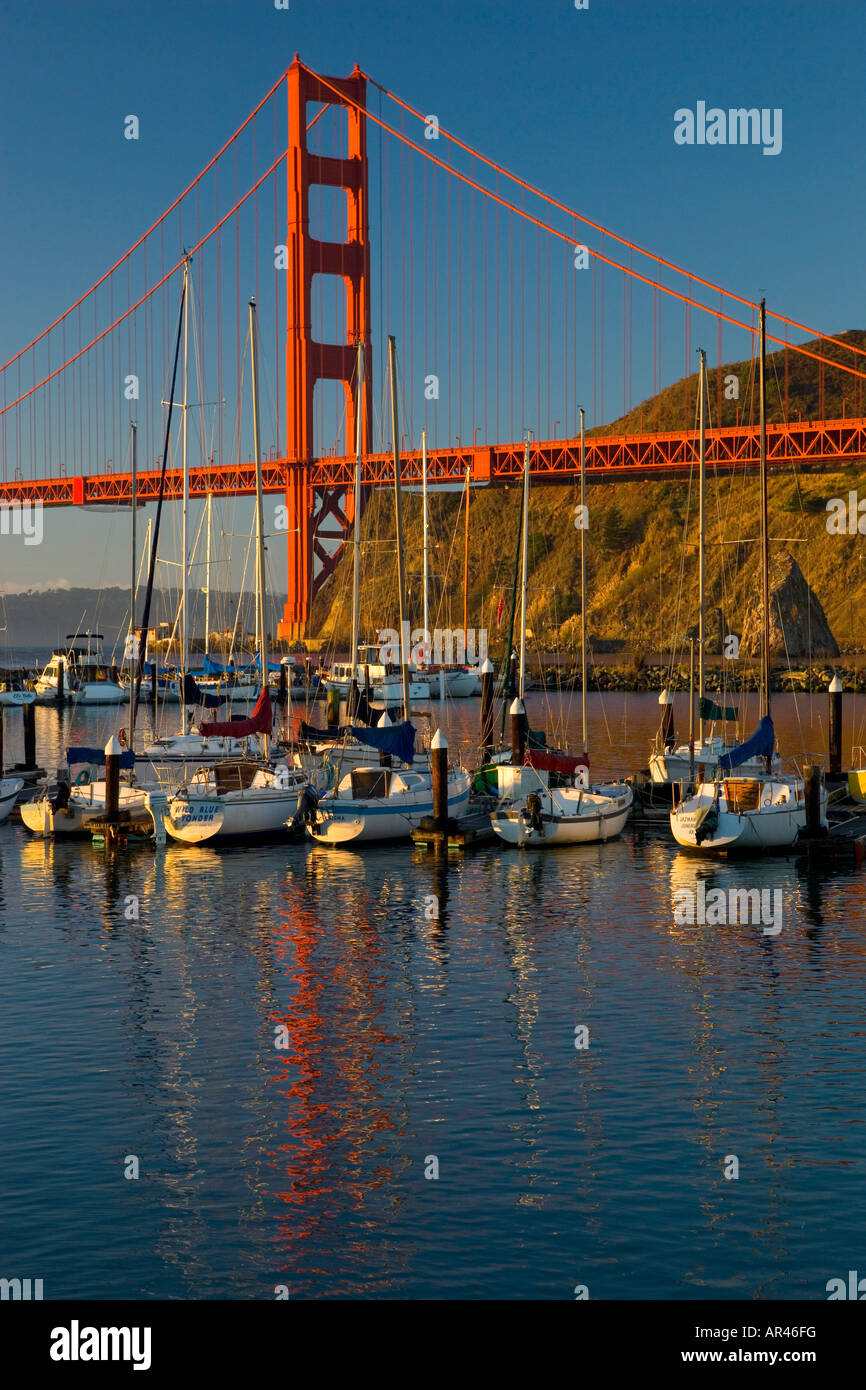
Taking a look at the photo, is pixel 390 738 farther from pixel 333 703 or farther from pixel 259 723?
pixel 333 703

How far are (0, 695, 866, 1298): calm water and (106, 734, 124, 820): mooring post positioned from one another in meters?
4.24

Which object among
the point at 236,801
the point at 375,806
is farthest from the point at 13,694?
the point at 375,806

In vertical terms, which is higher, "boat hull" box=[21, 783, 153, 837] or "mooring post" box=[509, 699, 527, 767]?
"mooring post" box=[509, 699, 527, 767]

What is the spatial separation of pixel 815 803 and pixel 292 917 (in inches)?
450

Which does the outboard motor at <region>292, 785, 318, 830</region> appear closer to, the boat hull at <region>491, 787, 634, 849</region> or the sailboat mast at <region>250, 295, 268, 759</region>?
the boat hull at <region>491, 787, 634, 849</region>

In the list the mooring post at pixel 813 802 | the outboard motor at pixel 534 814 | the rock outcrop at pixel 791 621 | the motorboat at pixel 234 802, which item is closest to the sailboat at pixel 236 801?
the motorboat at pixel 234 802

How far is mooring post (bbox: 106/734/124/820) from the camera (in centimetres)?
3316

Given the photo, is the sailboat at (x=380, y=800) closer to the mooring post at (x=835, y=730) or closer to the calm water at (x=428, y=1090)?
the calm water at (x=428, y=1090)

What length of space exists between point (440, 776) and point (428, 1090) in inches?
591

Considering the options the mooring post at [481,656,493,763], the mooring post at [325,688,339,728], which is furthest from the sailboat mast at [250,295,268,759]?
the mooring post at [325,688,339,728]

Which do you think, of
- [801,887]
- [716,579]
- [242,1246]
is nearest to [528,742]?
[801,887]

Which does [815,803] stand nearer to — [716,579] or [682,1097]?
[682,1097]

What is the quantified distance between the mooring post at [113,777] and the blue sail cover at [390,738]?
504 centimetres

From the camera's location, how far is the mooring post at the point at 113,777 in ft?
109
